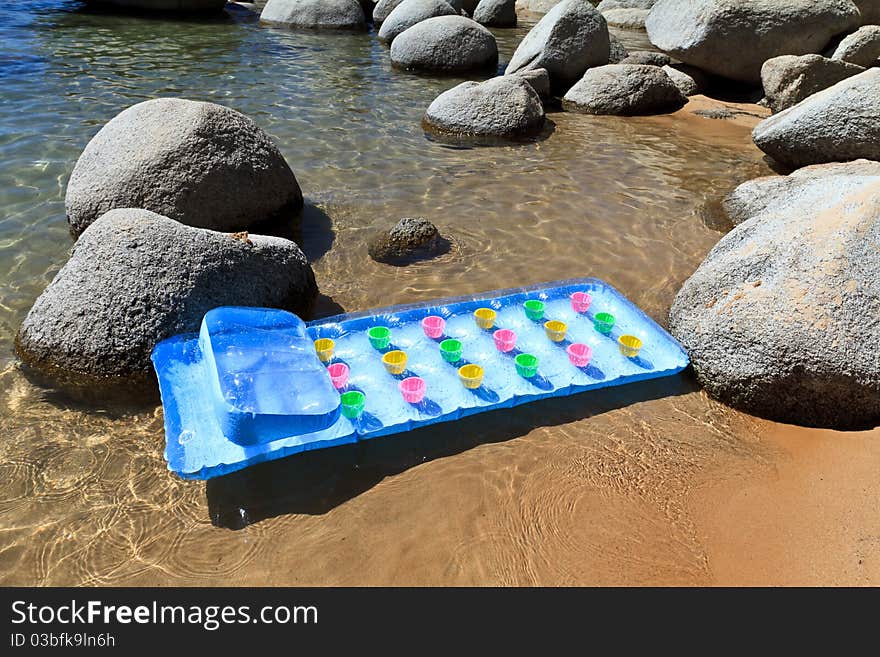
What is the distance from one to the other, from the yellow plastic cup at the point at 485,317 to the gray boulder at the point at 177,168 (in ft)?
8.24

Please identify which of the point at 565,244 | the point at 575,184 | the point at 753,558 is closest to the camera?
the point at 753,558

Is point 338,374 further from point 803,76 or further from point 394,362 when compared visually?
point 803,76

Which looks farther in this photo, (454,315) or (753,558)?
(454,315)

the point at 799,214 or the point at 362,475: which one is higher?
the point at 799,214

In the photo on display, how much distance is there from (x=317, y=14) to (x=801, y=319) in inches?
593

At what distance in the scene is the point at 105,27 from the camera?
15.0 metres

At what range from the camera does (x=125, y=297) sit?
437 centimetres

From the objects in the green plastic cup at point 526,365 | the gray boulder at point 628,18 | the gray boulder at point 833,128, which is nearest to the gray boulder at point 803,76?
the gray boulder at point 833,128

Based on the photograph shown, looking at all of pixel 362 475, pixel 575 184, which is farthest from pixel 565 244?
pixel 362 475

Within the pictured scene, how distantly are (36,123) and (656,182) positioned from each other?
7.93 m

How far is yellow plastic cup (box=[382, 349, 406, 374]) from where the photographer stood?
4535 mm

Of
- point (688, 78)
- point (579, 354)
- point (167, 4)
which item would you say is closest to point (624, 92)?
point (688, 78)

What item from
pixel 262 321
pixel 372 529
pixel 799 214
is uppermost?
pixel 799 214
